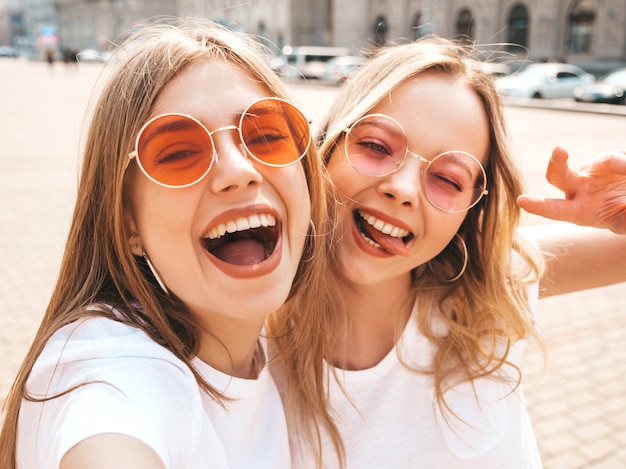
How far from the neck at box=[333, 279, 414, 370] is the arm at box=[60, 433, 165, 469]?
3.10ft

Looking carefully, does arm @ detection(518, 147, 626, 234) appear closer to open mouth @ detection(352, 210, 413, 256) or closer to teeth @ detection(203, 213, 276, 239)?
open mouth @ detection(352, 210, 413, 256)

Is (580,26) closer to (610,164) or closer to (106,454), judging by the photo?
(610,164)

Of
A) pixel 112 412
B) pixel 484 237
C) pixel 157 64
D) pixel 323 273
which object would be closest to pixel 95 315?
pixel 112 412

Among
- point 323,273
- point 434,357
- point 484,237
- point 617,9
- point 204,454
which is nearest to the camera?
point 204,454

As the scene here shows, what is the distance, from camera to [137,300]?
5.07 ft

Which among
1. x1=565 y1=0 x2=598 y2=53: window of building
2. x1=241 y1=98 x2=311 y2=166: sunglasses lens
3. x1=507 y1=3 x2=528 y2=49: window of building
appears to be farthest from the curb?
x1=241 y1=98 x2=311 y2=166: sunglasses lens

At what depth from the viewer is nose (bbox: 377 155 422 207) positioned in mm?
1838

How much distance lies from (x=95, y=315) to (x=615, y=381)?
401 cm

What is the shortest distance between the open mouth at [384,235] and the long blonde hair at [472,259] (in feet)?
0.57

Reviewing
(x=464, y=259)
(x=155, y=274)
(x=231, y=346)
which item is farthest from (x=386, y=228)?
(x=155, y=274)

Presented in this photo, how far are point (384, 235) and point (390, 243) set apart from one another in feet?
0.12

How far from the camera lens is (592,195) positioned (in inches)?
76.2

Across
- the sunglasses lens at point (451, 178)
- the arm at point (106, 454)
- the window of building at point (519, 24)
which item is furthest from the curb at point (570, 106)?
the arm at point (106, 454)

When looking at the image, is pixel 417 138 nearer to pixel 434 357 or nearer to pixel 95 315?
pixel 434 357
